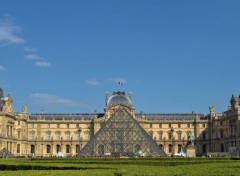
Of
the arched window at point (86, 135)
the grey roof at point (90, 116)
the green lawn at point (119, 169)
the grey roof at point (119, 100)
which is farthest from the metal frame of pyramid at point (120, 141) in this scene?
Answer: the grey roof at point (90, 116)

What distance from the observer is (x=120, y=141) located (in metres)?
64.8

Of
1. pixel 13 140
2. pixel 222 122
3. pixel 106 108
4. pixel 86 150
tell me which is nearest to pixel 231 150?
pixel 222 122

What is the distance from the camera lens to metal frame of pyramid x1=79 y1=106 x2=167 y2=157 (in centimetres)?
6375

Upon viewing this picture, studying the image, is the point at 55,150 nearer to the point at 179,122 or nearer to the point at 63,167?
the point at 179,122

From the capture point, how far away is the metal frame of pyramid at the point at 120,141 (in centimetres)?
6375

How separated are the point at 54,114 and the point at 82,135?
11.0 m

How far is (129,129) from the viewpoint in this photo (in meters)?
65.3

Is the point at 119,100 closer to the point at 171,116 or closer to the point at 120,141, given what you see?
the point at 171,116

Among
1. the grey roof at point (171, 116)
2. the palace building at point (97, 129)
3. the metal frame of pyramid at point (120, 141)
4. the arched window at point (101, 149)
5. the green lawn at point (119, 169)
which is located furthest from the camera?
the grey roof at point (171, 116)

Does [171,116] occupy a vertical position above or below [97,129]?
above

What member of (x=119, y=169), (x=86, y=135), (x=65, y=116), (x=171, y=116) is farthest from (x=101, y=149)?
(x=171, y=116)

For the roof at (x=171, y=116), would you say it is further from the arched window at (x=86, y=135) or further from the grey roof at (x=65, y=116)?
the arched window at (x=86, y=135)

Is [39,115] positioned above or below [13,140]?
above

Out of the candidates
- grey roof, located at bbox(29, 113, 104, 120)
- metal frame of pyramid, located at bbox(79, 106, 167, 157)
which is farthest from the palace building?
metal frame of pyramid, located at bbox(79, 106, 167, 157)
